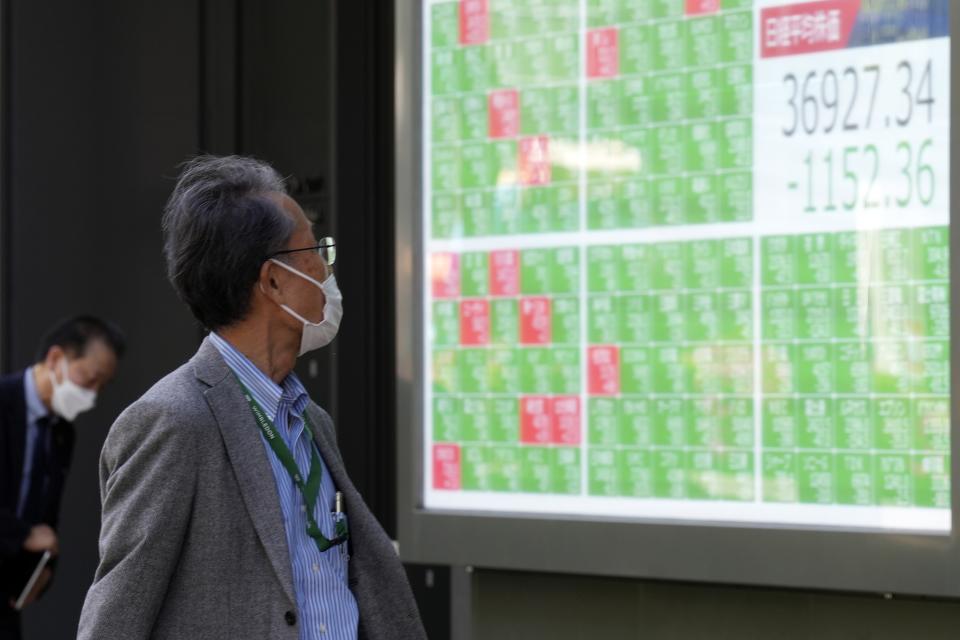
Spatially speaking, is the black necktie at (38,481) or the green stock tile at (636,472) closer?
the green stock tile at (636,472)

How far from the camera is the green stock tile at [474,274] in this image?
408 centimetres

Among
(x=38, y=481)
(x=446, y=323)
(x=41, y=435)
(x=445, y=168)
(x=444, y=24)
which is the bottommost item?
(x=38, y=481)

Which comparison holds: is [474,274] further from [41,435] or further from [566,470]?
[41,435]

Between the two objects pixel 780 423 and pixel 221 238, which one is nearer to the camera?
pixel 221 238

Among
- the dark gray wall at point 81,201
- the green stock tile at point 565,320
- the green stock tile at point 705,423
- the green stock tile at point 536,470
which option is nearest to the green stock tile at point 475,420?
the green stock tile at point 536,470

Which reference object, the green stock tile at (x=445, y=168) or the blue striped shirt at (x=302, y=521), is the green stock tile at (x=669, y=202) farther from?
the blue striped shirt at (x=302, y=521)

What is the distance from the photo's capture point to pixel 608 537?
151 inches

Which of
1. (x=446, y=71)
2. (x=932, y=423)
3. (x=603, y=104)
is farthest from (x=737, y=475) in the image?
(x=446, y=71)

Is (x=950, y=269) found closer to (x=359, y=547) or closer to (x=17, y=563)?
(x=359, y=547)

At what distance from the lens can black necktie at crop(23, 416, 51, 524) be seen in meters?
5.23

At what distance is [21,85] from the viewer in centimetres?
614

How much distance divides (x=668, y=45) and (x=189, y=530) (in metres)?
2.04

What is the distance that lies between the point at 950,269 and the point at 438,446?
5.02 feet

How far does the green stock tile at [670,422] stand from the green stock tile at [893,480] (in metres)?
0.51
